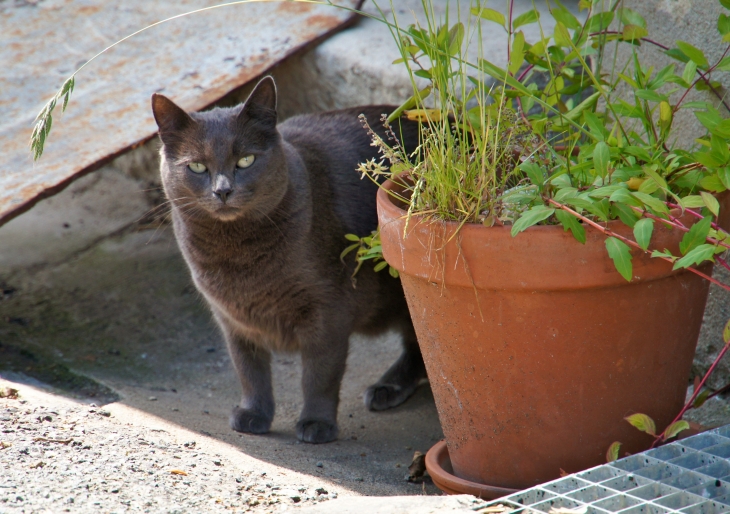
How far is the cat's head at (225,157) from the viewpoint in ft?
7.49

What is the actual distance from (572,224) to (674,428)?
0.50m

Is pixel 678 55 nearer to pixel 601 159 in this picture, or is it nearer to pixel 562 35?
pixel 562 35

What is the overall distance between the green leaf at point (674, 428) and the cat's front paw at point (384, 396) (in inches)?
52.1

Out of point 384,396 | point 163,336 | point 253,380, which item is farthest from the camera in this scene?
point 163,336

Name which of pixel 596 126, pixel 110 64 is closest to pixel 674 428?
pixel 596 126

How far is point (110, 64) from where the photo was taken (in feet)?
11.4

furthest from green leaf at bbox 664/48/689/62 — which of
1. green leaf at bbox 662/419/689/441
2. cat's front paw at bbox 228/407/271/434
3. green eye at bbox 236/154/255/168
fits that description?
cat's front paw at bbox 228/407/271/434

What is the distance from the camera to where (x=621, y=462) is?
161 centimetres

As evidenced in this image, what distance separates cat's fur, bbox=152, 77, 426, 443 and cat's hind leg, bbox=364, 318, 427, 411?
0.20 m

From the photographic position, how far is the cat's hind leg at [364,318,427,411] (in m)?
2.86

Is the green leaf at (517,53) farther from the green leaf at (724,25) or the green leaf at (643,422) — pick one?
the green leaf at (643,422)

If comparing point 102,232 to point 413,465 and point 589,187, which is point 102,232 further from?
point 589,187

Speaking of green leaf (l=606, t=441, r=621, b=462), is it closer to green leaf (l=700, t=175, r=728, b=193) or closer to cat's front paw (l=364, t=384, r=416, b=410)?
green leaf (l=700, t=175, r=728, b=193)

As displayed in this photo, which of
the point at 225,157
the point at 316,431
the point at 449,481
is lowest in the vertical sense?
the point at 316,431
